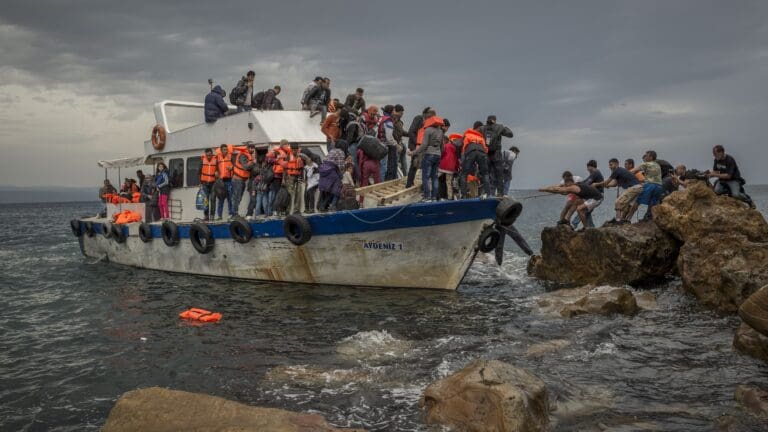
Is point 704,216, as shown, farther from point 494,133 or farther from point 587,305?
point 494,133

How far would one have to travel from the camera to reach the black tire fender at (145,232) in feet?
51.6

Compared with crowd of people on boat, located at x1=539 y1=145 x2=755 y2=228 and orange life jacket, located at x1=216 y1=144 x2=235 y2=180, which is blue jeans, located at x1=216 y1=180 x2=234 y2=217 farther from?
crowd of people on boat, located at x1=539 y1=145 x2=755 y2=228

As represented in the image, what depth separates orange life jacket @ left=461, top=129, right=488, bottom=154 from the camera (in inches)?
454

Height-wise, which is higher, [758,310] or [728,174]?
[728,174]

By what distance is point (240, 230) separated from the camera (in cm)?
1295

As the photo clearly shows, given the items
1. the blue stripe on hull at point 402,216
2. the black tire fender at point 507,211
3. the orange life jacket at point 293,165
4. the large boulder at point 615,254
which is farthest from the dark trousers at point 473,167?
the orange life jacket at point 293,165

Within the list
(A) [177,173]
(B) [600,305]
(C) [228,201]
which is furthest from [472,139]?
(A) [177,173]

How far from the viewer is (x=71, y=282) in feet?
52.5

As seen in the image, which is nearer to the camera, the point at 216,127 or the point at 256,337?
the point at 256,337

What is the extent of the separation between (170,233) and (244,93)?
410cm

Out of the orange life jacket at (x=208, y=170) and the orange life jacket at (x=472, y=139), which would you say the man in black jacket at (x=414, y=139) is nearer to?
the orange life jacket at (x=472, y=139)

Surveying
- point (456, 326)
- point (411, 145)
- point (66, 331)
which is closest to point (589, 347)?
point (456, 326)

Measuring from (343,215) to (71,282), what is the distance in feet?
30.2

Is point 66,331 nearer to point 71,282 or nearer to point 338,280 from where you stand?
point 338,280
